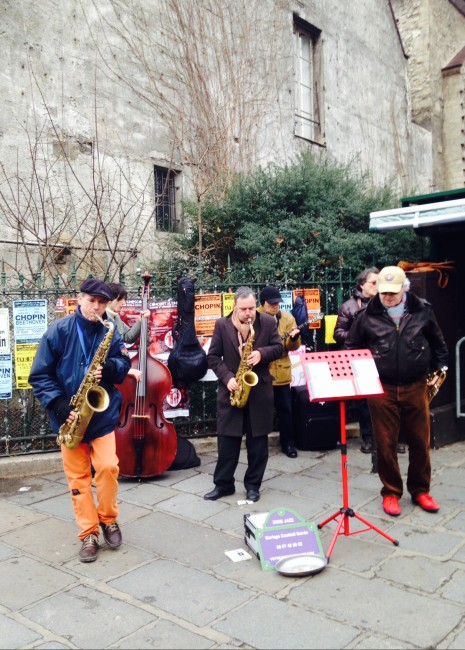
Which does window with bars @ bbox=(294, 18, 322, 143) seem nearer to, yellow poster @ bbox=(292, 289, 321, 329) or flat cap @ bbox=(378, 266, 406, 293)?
yellow poster @ bbox=(292, 289, 321, 329)

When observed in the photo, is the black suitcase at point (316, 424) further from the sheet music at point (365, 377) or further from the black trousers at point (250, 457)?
the sheet music at point (365, 377)

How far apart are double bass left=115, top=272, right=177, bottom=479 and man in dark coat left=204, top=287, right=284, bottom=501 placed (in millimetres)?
637

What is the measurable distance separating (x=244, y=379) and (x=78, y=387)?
150 centimetres

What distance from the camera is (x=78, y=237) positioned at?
10008 mm

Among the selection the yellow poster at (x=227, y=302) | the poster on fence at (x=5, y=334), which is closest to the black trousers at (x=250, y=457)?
the yellow poster at (x=227, y=302)

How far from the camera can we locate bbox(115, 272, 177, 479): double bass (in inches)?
222

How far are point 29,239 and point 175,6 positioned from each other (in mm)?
5411

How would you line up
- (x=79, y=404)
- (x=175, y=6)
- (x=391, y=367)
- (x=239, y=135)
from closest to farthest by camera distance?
(x=79, y=404) → (x=391, y=367) → (x=175, y=6) → (x=239, y=135)

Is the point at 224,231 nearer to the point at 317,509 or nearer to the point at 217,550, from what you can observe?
the point at 317,509

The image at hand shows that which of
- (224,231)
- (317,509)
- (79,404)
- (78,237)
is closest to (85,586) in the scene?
(79,404)

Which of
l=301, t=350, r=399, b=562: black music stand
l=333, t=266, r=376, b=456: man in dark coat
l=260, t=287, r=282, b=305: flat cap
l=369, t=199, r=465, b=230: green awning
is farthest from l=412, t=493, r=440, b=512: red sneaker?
l=369, t=199, r=465, b=230: green awning

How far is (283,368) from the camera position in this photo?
6582mm

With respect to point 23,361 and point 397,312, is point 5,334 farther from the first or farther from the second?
point 397,312

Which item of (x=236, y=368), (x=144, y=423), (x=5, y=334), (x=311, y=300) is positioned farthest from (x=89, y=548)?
(x=311, y=300)
